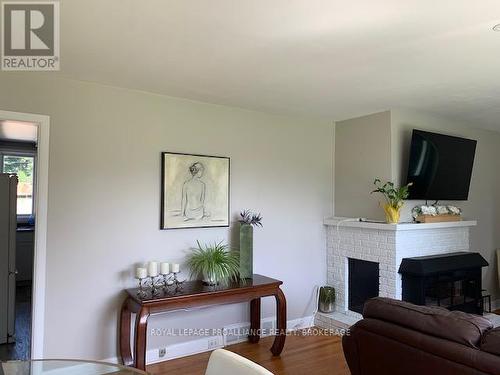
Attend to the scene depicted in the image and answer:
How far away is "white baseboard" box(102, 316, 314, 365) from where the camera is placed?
3398 mm

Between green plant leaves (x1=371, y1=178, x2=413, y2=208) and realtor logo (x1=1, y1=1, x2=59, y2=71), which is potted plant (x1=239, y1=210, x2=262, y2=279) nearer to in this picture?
green plant leaves (x1=371, y1=178, x2=413, y2=208)

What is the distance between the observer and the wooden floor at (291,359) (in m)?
3.26

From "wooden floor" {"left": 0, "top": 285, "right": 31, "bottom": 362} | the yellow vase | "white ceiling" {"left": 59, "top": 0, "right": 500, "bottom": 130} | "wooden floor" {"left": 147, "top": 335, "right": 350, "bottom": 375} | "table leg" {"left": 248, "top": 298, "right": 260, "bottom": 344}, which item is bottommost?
"wooden floor" {"left": 147, "top": 335, "right": 350, "bottom": 375}

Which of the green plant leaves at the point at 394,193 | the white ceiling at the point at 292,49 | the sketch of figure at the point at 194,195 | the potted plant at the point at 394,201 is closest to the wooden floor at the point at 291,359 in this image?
the sketch of figure at the point at 194,195

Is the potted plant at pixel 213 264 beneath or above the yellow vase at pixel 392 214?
beneath

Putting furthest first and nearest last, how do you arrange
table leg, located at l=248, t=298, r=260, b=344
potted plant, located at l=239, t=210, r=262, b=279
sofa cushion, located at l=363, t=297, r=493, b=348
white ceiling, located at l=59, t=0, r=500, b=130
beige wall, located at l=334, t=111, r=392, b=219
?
beige wall, located at l=334, t=111, r=392, b=219 < table leg, located at l=248, t=298, r=260, b=344 < potted plant, located at l=239, t=210, r=262, b=279 < white ceiling, located at l=59, t=0, r=500, b=130 < sofa cushion, located at l=363, t=297, r=493, b=348

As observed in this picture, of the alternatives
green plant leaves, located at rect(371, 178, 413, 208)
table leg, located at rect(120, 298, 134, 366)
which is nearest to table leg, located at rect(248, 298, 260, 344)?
table leg, located at rect(120, 298, 134, 366)

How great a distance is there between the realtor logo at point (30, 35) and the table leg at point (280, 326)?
8.63 feet

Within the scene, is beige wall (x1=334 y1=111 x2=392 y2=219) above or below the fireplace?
above

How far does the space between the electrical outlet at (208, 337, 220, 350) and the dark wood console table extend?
550 millimetres

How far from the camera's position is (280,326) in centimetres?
352

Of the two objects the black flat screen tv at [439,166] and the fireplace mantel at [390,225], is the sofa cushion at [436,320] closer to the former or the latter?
the fireplace mantel at [390,225]

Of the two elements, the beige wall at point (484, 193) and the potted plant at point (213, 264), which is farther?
the beige wall at point (484, 193)

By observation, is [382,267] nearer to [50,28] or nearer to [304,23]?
[304,23]
